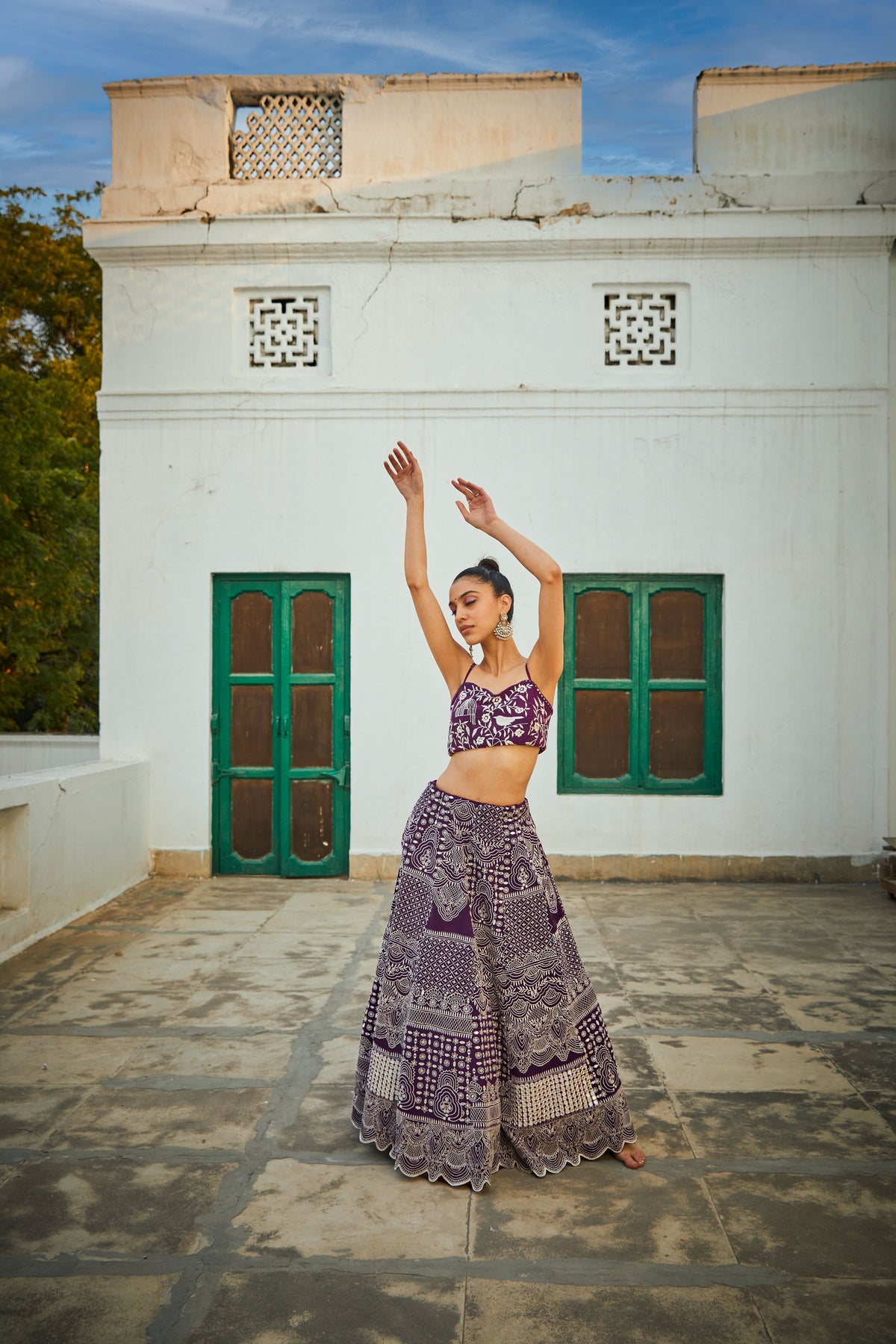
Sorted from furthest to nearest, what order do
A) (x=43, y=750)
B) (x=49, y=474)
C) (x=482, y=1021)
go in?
(x=49, y=474)
(x=43, y=750)
(x=482, y=1021)

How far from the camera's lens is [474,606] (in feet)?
11.2

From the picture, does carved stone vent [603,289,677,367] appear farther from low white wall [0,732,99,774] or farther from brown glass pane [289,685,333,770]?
low white wall [0,732,99,774]

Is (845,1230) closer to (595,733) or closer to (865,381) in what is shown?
(595,733)

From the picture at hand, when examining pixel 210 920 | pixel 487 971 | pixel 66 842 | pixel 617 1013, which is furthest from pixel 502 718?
pixel 66 842

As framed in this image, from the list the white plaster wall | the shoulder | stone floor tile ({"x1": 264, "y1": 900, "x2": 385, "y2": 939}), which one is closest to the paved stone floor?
stone floor tile ({"x1": 264, "y1": 900, "x2": 385, "y2": 939})

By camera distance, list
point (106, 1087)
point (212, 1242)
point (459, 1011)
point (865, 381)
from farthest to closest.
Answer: point (865, 381) → point (106, 1087) → point (459, 1011) → point (212, 1242)

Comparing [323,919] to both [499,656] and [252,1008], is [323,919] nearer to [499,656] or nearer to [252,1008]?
[252,1008]

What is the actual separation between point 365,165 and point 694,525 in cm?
343

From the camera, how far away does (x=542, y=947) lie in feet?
11.1

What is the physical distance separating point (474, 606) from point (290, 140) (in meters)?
5.93

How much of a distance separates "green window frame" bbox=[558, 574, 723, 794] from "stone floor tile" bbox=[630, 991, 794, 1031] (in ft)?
8.85

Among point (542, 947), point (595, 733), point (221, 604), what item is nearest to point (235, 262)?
point (221, 604)

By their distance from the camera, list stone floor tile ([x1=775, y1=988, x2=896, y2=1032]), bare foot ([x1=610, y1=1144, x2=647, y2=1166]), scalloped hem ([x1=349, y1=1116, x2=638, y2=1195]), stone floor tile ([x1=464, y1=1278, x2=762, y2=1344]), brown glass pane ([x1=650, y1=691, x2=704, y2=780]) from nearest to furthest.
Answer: stone floor tile ([x1=464, y1=1278, x2=762, y2=1344]) < scalloped hem ([x1=349, y1=1116, x2=638, y2=1195]) < bare foot ([x1=610, y1=1144, x2=647, y2=1166]) < stone floor tile ([x1=775, y1=988, x2=896, y2=1032]) < brown glass pane ([x1=650, y1=691, x2=704, y2=780])

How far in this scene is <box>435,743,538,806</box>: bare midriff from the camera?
345cm
